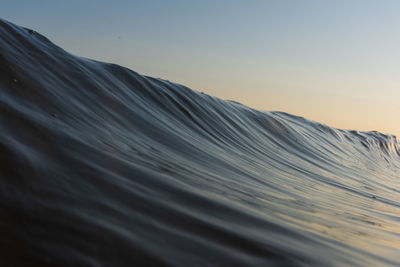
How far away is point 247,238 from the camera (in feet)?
5.42

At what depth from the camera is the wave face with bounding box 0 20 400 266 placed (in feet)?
4.09

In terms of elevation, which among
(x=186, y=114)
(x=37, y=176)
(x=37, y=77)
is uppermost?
(x=186, y=114)

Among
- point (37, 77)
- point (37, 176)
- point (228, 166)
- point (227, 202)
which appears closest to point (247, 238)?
point (227, 202)

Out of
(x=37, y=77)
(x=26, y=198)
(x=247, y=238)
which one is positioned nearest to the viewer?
(x=26, y=198)

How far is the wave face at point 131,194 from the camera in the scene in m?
1.25

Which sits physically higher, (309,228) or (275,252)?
(309,228)

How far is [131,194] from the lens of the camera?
5.67 feet

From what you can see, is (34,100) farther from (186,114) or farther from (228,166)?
(186,114)

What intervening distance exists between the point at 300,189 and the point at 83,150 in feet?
6.72

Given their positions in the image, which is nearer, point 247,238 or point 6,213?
point 6,213

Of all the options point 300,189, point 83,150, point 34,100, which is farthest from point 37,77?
point 300,189

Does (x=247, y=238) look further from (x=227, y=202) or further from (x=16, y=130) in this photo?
(x=16, y=130)

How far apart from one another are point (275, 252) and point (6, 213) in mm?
948

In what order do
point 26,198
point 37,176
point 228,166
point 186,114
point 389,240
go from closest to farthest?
point 26,198
point 37,176
point 389,240
point 228,166
point 186,114
